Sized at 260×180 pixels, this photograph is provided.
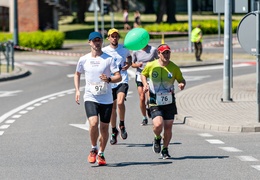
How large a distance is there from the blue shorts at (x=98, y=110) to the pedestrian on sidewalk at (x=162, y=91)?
2.86 feet

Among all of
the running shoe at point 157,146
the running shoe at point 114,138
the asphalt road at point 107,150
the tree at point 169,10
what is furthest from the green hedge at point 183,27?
the running shoe at point 157,146

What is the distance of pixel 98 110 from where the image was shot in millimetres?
13570

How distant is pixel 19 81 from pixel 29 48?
19617 millimetres

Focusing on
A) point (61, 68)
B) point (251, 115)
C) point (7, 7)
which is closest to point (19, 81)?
point (61, 68)

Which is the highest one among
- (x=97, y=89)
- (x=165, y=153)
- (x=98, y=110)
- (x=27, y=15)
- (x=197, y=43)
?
(x=27, y=15)

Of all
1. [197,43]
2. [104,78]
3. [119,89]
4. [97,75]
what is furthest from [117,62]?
[197,43]

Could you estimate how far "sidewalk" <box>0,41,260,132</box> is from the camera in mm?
18344

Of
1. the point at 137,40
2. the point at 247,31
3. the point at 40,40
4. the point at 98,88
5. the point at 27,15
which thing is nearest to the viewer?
the point at 98,88

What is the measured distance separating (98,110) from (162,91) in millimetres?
1212

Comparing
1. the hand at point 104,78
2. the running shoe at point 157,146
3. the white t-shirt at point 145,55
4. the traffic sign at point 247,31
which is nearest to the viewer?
the hand at point 104,78

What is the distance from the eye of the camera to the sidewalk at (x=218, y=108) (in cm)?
1834

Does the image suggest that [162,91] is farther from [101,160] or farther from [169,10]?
[169,10]

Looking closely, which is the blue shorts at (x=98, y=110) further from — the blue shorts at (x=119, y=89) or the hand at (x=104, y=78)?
the blue shorts at (x=119, y=89)

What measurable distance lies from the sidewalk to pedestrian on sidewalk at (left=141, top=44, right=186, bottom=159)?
378 cm
